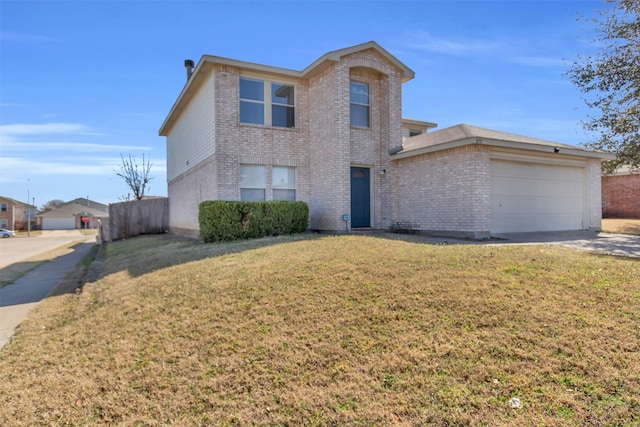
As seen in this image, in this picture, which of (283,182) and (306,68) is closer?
(306,68)

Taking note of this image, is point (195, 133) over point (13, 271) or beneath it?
over

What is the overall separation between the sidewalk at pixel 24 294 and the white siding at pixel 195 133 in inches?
250

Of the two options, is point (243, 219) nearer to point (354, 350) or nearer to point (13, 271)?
point (354, 350)

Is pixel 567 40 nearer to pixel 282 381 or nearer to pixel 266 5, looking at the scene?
pixel 266 5

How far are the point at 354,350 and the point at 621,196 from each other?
27156 millimetres

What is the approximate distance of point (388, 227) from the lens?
13.7m

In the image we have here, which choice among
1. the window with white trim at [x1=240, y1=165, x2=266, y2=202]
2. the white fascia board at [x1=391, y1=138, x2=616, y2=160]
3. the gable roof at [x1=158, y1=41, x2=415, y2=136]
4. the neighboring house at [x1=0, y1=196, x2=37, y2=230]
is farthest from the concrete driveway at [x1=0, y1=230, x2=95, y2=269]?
the neighboring house at [x1=0, y1=196, x2=37, y2=230]

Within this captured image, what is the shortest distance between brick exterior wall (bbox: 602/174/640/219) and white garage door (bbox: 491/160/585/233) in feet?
42.4

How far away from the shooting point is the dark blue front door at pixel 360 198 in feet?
43.8

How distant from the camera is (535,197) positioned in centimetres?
1245

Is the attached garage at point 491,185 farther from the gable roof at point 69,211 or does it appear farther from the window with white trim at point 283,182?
the gable roof at point 69,211

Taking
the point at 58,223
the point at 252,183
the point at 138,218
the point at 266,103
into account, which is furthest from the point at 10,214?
the point at 266,103

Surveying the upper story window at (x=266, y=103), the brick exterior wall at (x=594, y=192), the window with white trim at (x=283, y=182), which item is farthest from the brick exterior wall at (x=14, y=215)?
the brick exterior wall at (x=594, y=192)

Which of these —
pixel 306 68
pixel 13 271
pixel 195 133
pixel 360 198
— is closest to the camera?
pixel 306 68
